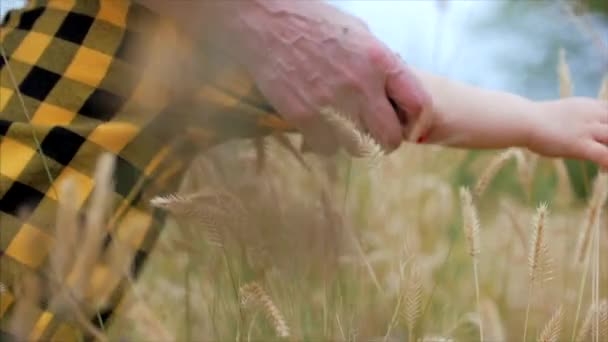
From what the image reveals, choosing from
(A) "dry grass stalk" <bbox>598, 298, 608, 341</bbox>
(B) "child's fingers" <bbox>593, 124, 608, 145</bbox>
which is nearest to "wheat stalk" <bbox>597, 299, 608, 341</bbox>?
(A) "dry grass stalk" <bbox>598, 298, 608, 341</bbox>

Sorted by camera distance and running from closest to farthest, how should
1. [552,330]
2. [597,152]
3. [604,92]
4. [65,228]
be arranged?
[65,228] < [552,330] < [597,152] < [604,92]

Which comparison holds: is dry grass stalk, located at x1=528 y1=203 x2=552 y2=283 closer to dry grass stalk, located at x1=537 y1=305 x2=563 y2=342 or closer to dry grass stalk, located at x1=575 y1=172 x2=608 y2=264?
dry grass stalk, located at x1=537 y1=305 x2=563 y2=342

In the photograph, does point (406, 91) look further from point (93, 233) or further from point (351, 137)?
point (93, 233)

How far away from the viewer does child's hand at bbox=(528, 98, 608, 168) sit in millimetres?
801

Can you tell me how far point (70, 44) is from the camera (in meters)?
0.70

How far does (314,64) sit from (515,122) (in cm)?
22

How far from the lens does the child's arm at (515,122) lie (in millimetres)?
781

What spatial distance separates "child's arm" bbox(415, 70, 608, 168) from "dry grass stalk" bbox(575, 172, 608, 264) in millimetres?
35

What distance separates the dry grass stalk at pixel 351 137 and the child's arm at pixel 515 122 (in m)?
0.12

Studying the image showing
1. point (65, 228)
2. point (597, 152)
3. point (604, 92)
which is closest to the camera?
point (65, 228)

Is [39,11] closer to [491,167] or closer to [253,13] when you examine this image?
[253,13]

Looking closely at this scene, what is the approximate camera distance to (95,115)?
691 millimetres

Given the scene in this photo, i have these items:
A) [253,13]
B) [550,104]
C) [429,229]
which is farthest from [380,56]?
[429,229]

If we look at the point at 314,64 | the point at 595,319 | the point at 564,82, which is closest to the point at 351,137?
the point at 314,64
